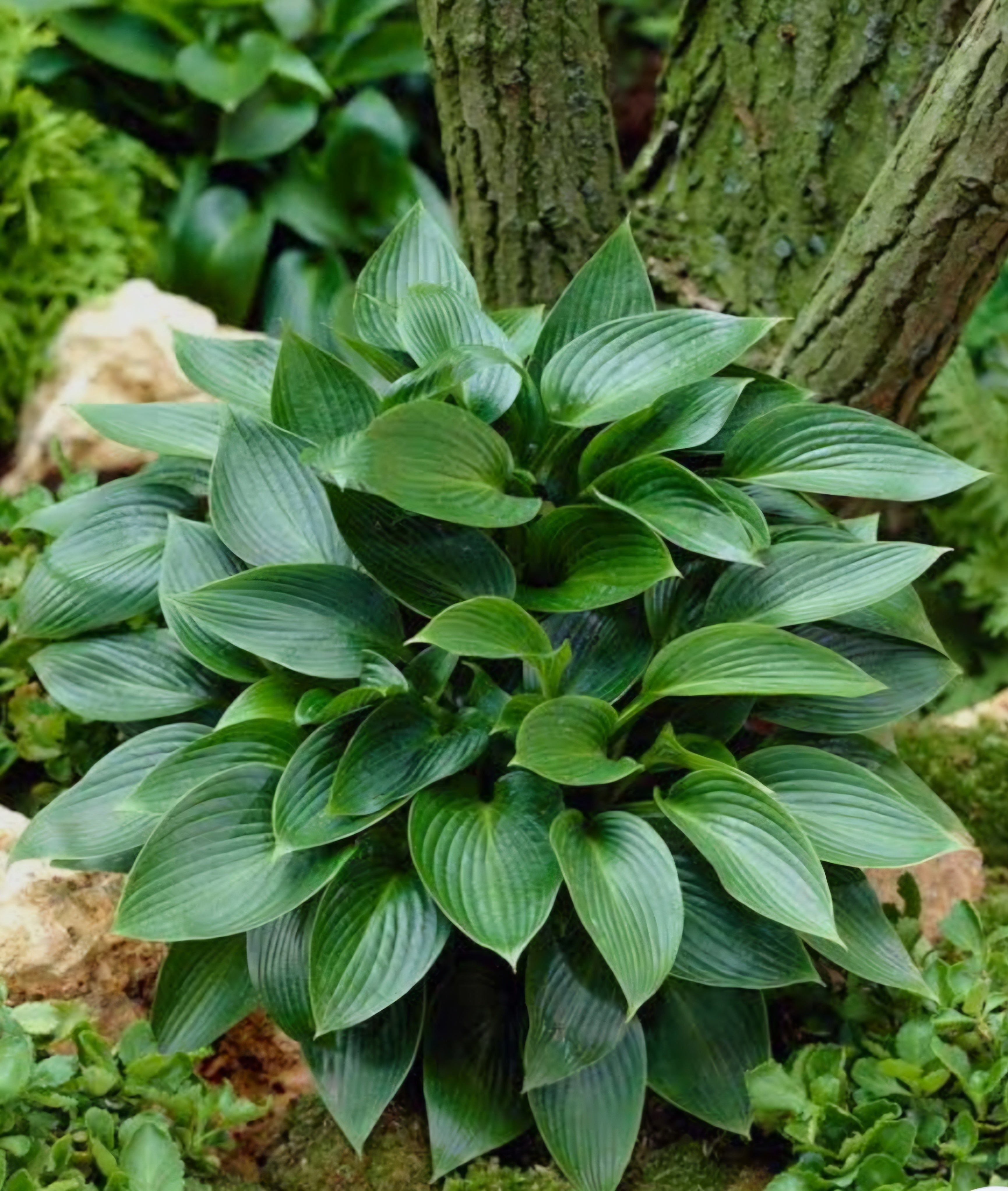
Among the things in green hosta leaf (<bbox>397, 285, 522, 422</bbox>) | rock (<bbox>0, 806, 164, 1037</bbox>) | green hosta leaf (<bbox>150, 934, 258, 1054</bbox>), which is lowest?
rock (<bbox>0, 806, 164, 1037</bbox>)

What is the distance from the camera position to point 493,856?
181cm

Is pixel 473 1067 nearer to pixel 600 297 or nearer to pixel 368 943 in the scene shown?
pixel 368 943

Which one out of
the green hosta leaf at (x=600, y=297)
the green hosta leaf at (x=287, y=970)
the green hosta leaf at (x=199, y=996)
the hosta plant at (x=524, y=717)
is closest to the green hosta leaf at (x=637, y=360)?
the hosta plant at (x=524, y=717)

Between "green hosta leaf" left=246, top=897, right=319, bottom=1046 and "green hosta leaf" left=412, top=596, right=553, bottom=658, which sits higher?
"green hosta leaf" left=412, top=596, right=553, bottom=658

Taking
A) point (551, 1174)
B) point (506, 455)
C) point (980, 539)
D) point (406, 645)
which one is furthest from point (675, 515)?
point (980, 539)

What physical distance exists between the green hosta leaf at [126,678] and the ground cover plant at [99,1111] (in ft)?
1.51

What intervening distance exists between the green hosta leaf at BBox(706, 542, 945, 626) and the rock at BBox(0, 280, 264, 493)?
155 centimetres

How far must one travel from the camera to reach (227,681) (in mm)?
2182

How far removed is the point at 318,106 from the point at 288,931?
3.18m

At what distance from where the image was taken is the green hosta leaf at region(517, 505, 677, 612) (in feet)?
6.16

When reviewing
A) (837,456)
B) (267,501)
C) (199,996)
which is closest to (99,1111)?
(199,996)

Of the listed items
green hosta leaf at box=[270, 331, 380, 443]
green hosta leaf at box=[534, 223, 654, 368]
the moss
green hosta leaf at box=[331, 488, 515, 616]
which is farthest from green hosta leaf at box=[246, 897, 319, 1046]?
the moss

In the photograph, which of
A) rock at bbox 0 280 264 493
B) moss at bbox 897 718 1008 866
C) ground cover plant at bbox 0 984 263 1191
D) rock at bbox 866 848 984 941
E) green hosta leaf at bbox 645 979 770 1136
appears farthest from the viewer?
rock at bbox 0 280 264 493

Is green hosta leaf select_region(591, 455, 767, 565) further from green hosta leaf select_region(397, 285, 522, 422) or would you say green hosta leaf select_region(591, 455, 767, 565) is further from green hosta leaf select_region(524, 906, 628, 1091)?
green hosta leaf select_region(524, 906, 628, 1091)
